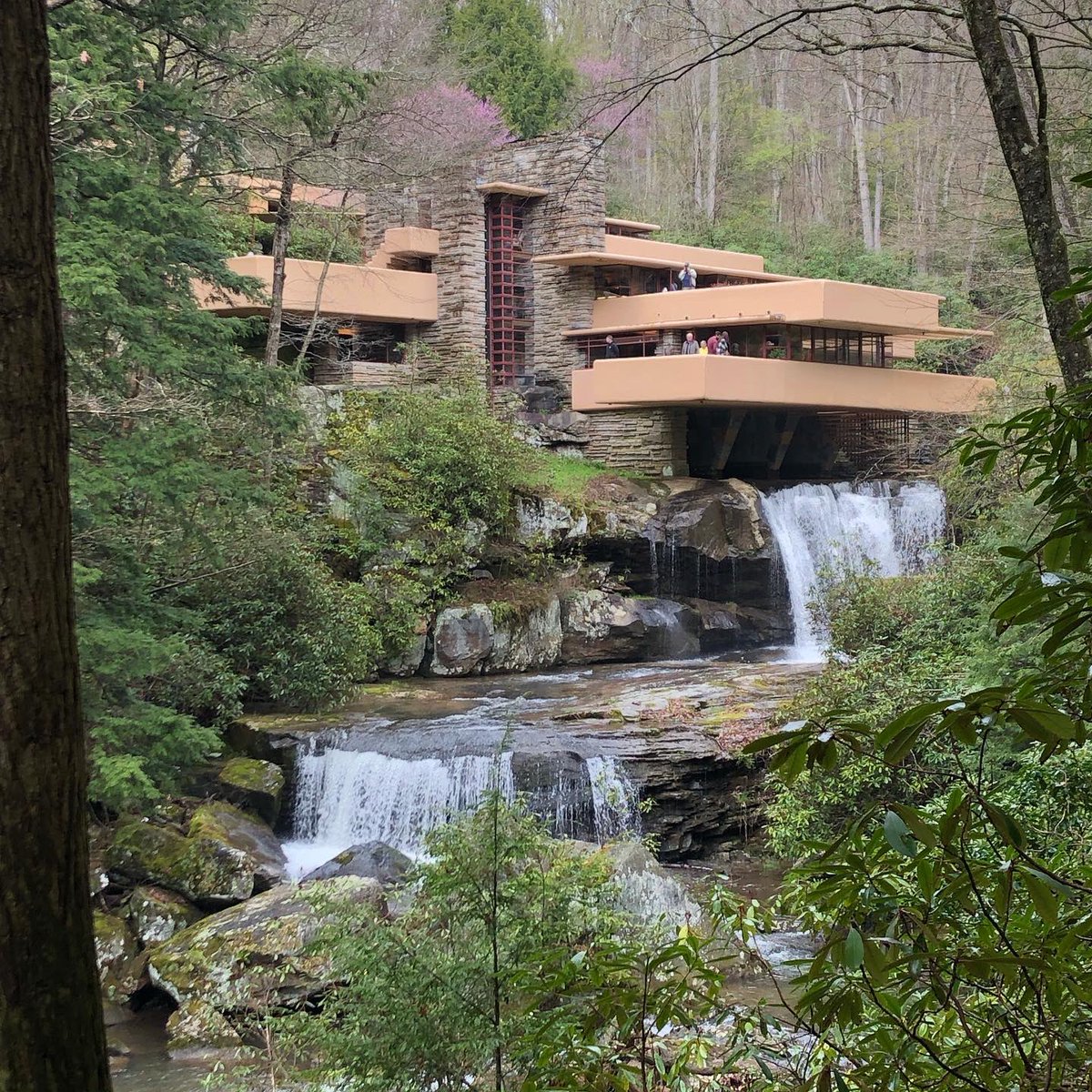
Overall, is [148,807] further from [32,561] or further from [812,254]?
[812,254]

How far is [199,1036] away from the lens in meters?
8.51

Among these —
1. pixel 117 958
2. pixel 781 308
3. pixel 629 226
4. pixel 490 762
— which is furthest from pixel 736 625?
pixel 117 958

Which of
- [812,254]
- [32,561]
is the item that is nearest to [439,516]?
[32,561]

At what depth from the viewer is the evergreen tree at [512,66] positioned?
99.3 ft

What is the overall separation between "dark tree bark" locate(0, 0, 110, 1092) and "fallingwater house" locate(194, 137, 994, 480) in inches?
727

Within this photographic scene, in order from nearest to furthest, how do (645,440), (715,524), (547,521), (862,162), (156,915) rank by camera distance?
(156,915) < (547,521) < (715,524) < (645,440) < (862,162)

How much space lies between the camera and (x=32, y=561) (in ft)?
7.16

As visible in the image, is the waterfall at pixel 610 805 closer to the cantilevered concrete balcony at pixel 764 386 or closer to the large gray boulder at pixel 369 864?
the large gray boulder at pixel 369 864

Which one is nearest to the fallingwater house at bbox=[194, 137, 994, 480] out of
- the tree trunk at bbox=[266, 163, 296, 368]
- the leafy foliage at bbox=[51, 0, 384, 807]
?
the tree trunk at bbox=[266, 163, 296, 368]

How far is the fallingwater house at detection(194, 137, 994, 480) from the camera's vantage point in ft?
69.8

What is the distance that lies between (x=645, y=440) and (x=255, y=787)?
11598 mm

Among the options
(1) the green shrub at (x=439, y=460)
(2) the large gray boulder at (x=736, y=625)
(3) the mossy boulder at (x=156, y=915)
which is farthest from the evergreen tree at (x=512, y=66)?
(3) the mossy boulder at (x=156, y=915)

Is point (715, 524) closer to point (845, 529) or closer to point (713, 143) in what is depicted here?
point (845, 529)

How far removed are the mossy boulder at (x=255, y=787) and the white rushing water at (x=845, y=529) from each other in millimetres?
9168
